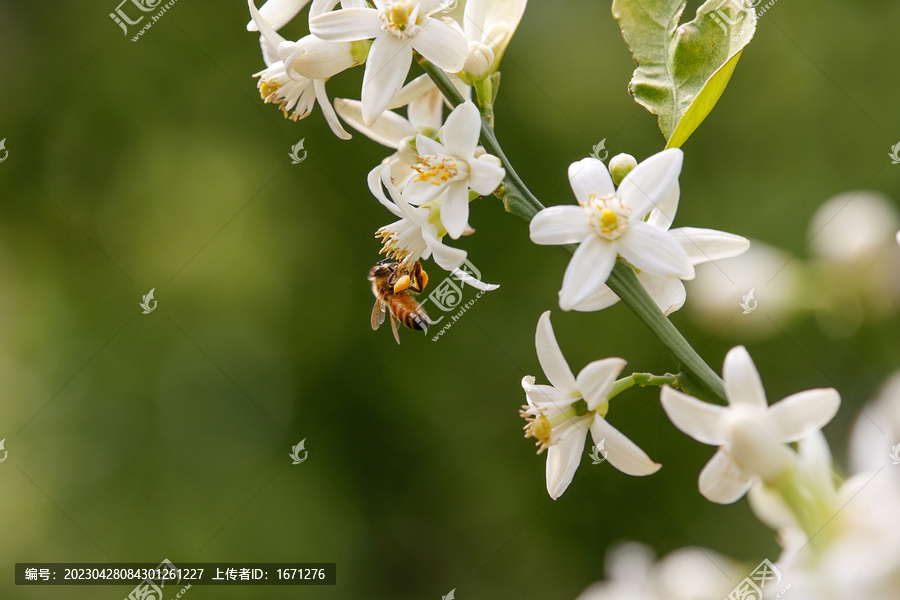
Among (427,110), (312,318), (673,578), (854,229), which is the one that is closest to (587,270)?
(427,110)

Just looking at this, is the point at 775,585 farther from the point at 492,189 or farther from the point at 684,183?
the point at 684,183

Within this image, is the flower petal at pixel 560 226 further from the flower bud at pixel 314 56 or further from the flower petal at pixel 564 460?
the flower bud at pixel 314 56

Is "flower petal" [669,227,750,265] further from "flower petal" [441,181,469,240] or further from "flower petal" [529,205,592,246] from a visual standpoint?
"flower petal" [441,181,469,240]

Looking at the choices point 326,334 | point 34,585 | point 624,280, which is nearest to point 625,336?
point 326,334

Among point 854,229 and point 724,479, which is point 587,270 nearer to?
point 724,479

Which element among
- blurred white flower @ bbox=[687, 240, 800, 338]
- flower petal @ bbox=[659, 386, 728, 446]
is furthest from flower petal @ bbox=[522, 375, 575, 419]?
blurred white flower @ bbox=[687, 240, 800, 338]

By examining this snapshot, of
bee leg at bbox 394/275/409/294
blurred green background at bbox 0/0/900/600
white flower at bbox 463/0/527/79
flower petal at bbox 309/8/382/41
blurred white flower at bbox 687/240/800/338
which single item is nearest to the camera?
flower petal at bbox 309/8/382/41
